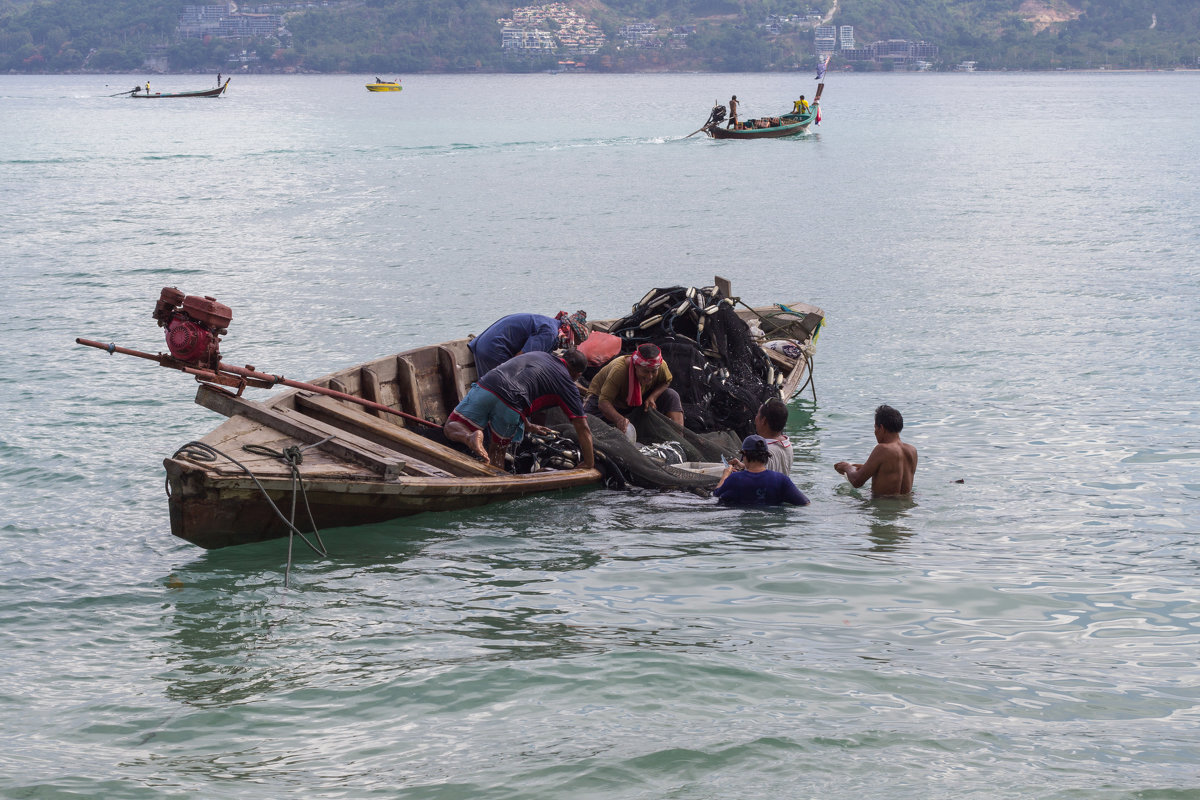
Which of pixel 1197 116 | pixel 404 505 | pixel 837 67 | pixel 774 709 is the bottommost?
pixel 774 709

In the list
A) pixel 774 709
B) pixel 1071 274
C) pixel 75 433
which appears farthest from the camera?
pixel 1071 274

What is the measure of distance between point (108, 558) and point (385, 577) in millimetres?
2377

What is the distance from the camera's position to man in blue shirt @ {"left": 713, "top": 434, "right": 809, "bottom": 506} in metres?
9.10

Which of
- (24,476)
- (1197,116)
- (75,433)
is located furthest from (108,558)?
(1197,116)

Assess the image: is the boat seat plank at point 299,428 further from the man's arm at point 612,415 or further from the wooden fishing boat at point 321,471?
the man's arm at point 612,415

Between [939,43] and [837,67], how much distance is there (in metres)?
16.7

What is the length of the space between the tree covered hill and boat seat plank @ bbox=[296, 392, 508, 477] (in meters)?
173

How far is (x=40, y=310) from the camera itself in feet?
68.9

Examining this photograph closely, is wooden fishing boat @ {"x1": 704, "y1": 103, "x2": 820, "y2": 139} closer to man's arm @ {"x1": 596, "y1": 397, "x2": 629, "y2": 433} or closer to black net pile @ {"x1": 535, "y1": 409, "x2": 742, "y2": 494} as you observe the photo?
man's arm @ {"x1": 596, "y1": 397, "x2": 629, "y2": 433}

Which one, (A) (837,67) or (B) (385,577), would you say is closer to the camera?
(B) (385,577)

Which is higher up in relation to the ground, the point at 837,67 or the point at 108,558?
the point at 837,67

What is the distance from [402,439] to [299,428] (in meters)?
1.01

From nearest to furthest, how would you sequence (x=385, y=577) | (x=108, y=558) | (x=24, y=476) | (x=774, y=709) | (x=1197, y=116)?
1. (x=774, y=709)
2. (x=385, y=577)
3. (x=108, y=558)
4. (x=24, y=476)
5. (x=1197, y=116)

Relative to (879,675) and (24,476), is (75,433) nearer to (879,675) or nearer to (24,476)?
(24,476)
